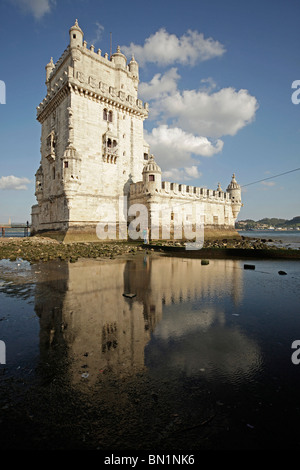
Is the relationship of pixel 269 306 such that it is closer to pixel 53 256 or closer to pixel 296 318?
pixel 296 318

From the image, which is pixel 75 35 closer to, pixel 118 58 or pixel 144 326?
pixel 118 58

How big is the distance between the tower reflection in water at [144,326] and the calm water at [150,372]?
2 cm

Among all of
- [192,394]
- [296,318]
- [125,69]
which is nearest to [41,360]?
[192,394]

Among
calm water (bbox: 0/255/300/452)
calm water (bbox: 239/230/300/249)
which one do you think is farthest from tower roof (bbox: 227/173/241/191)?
calm water (bbox: 0/255/300/452)

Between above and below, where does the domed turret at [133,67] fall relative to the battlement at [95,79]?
above

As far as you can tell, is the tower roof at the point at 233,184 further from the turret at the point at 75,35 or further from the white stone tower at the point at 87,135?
the turret at the point at 75,35

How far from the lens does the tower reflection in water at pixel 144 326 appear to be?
3.21m

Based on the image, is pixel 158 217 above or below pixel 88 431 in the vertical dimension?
above

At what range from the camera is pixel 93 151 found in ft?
87.9

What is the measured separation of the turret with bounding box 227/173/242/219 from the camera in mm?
37438

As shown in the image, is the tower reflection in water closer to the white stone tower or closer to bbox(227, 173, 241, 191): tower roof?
the white stone tower

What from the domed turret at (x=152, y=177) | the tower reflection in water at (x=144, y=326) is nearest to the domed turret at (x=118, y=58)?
the domed turret at (x=152, y=177)

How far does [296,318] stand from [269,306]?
0.82 meters

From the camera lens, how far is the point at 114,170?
2858 cm
